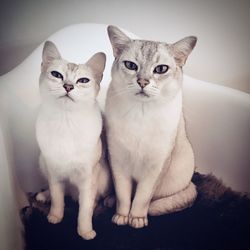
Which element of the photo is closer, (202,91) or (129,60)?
(129,60)

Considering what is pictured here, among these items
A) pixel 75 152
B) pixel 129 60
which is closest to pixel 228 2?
pixel 129 60

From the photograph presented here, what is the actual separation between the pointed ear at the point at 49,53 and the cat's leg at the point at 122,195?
428 mm

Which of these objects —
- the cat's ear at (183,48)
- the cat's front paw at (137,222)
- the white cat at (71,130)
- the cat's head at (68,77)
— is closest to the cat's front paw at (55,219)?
the white cat at (71,130)

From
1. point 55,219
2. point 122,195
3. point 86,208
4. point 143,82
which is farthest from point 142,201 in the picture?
point 143,82

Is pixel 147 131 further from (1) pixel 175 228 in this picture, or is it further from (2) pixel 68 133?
(1) pixel 175 228

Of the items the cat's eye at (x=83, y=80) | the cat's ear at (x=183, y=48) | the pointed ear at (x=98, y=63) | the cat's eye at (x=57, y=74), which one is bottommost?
the cat's eye at (x=83, y=80)

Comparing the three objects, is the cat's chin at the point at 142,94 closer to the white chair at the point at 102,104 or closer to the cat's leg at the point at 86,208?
the white chair at the point at 102,104

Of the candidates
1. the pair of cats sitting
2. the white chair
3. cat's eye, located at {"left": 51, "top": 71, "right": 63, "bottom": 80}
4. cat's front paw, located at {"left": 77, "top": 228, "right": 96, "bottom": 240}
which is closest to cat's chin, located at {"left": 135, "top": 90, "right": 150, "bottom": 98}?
the pair of cats sitting

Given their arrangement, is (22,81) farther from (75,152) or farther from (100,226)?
(100,226)

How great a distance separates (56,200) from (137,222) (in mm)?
288

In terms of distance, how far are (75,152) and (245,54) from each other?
0.71 m

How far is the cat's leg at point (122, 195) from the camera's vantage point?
1.39m

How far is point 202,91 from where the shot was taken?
144 cm

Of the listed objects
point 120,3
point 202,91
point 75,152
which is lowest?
point 75,152
